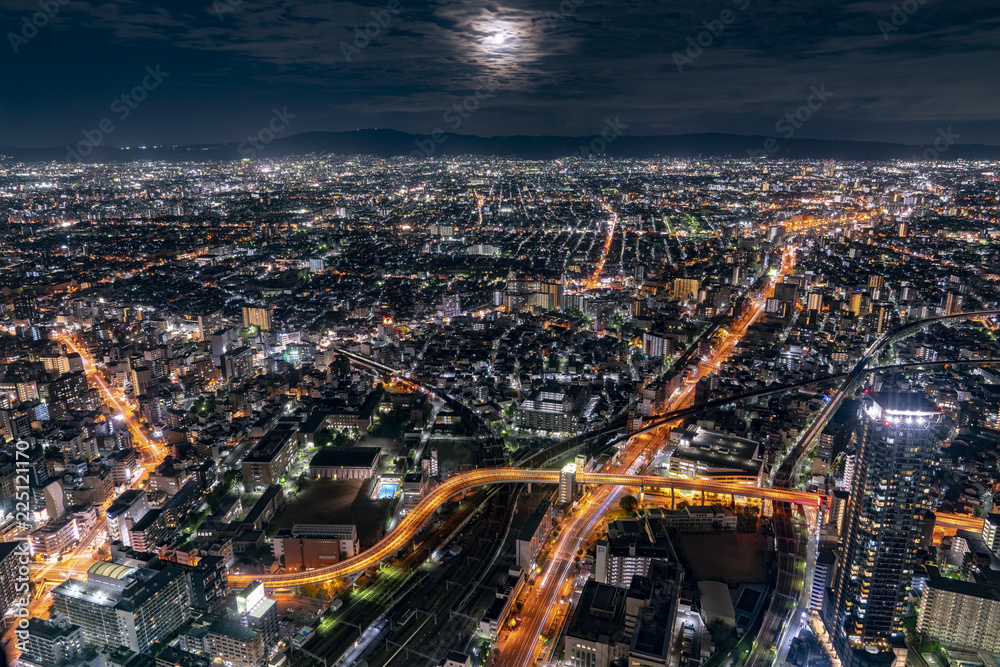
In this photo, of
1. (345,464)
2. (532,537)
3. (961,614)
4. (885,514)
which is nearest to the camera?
(885,514)

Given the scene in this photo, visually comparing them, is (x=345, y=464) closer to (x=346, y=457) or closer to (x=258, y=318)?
(x=346, y=457)

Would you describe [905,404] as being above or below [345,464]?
above

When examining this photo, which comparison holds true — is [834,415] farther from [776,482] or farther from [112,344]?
[112,344]

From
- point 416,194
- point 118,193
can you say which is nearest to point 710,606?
point 416,194

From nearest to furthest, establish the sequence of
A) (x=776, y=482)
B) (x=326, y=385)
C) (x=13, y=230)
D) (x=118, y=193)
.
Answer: (x=776, y=482) → (x=326, y=385) → (x=13, y=230) → (x=118, y=193)

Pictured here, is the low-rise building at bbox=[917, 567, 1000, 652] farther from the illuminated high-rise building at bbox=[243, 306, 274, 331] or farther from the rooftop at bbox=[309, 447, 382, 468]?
the illuminated high-rise building at bbox=[243, 306, 274, 331]

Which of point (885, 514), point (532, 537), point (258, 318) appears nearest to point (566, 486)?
point (532, 537)

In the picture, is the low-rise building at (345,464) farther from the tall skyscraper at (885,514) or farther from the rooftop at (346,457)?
the tall skyscraper at (885,514)
